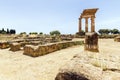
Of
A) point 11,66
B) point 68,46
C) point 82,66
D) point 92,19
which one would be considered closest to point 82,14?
point 92,19

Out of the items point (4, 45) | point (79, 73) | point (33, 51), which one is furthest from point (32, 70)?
point (4, 45)

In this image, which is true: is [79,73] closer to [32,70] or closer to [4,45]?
[32,70]

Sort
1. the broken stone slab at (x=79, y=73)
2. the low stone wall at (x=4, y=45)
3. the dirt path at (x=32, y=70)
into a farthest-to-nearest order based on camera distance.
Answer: the low stone wall at (x=4, y=45) → the dirt path at (x=32, y=70) → the broken stone slab at (x=79, y=73)

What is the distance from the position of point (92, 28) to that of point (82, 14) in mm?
3283

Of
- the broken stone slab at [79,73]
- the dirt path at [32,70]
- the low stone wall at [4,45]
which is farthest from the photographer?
the low stone wall at [4,45]

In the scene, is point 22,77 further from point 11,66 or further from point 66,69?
point 66,69

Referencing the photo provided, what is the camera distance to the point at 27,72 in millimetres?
7688

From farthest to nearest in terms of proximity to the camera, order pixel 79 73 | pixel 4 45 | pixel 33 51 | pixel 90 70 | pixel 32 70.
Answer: pixel 4 45, pixel 33 51, pixel 32 70, pixel 90 70, pixel 79 73

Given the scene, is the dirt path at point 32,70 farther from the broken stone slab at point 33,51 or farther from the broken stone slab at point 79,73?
the broken stone slab at point 33,51

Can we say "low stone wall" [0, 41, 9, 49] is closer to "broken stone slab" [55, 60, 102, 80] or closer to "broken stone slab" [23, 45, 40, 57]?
"broken stone slab" [23, 45, 40, 57]

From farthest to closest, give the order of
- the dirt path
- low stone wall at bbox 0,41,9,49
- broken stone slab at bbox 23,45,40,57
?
low stone wall at bbox 0,41,9,49, broken stone slab at bbox 23,45,40,57, the dirt path

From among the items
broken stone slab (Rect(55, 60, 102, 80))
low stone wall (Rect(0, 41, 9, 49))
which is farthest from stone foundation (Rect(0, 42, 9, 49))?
broken stone slab (Rect(55, 60, 102, 80))

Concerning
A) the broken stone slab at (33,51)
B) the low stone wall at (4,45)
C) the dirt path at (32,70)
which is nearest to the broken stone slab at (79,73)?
the dirt path at (32,70)

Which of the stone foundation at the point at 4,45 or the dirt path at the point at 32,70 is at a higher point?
the stone foundation at the point at 4,45
